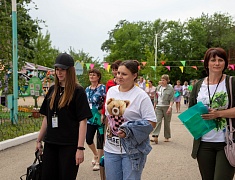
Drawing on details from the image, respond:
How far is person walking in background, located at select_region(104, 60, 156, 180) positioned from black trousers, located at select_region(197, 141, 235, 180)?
550 mm

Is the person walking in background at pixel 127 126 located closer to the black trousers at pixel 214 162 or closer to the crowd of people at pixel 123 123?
the crowd of people at pixel 123 123

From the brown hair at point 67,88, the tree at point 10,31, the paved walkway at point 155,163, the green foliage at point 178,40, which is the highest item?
the green foliage at point 178,40

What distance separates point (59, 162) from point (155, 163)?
10.6ft

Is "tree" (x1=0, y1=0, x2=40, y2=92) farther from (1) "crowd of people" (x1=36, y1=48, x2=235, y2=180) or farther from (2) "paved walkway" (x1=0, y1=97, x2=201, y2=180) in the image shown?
(1) "crowd of people" (x1=36, y1=48, x2=235, y2=180)

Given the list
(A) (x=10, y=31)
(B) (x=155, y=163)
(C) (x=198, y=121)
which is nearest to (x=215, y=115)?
(C) (x=198, y=121)

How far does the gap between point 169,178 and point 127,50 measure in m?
56.8

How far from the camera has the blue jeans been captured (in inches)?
116

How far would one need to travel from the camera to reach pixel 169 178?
5.04 m

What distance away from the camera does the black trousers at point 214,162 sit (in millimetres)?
2904

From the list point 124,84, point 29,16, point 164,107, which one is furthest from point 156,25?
point 124,84

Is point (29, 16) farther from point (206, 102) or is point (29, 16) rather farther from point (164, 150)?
point (206, 102)

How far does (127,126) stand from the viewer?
286 centimetres

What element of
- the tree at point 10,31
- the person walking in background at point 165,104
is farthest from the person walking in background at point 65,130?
the tree at point 10,31

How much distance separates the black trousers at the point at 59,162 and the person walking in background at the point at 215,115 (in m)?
1.23
